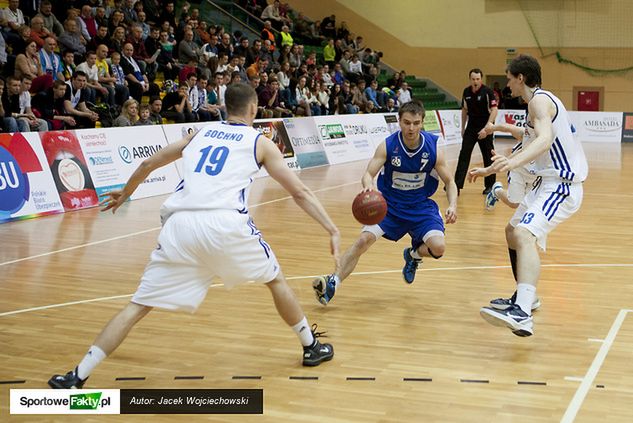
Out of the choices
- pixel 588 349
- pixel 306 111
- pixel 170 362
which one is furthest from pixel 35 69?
pixel 588 349

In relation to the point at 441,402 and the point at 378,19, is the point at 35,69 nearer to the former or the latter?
the point at 441,402

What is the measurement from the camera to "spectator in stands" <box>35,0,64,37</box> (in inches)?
611

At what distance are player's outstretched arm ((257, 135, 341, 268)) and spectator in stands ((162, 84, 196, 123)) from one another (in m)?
11.5

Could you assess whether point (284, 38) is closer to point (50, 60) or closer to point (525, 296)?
point (50, 60)

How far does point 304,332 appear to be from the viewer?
5.24 m

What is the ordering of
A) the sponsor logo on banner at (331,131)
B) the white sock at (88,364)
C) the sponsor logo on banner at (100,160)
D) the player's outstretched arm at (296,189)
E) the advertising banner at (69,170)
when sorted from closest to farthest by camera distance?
the white sock at (88,364)
the player's outstretched arm at (296,189)
the advertising banner at (69,170)
the sponsor logo on banner at (100,160)
the sponsor logo on banner at (331,131)

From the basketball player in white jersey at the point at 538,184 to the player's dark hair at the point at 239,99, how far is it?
161 centimetres

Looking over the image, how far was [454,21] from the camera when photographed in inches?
1303

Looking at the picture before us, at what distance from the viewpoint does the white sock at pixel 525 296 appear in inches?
223

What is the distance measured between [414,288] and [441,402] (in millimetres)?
2938

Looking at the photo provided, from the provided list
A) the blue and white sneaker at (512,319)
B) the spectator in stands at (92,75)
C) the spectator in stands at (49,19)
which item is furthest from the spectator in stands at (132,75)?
the blue and white sneaker at (512,319)

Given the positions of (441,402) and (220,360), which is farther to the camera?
(220,360)

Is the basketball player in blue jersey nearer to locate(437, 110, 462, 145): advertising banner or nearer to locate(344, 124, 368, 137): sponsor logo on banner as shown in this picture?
locate(344, 124, 368, 137): sponsor logo on banner

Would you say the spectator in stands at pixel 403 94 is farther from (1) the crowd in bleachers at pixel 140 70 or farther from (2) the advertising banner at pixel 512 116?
(2) the advertising banner at pixel 512 116
